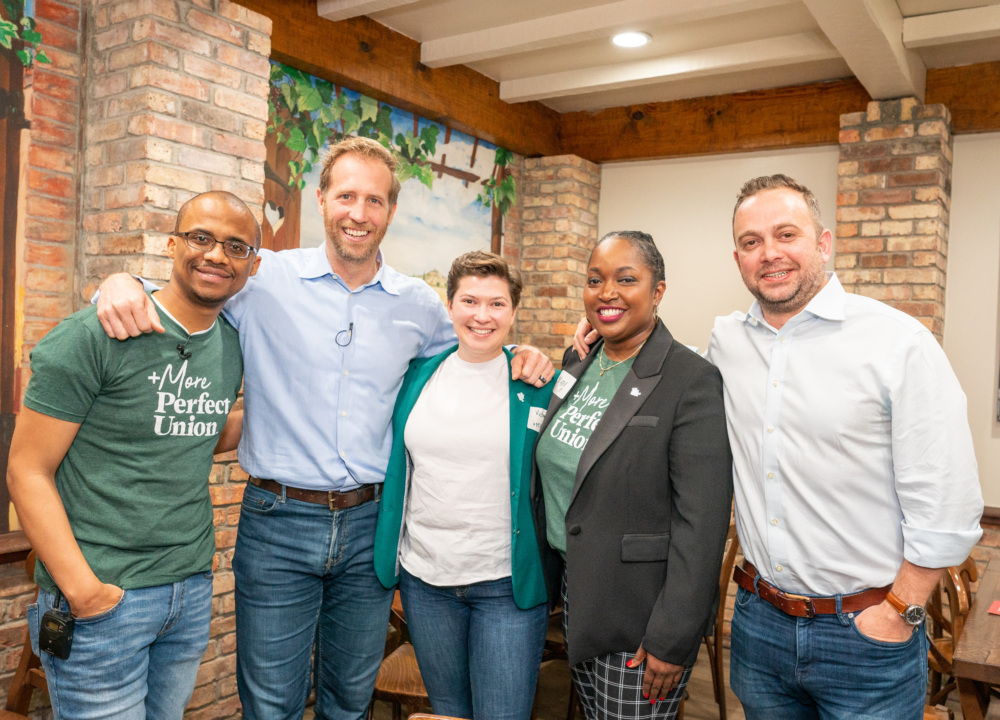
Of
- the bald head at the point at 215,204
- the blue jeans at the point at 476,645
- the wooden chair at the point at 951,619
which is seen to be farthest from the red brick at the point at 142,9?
the wooden chair at the point at 951,619

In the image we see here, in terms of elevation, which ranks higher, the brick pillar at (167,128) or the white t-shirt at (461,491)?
the brick pillar at (167,128)

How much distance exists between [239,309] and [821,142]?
370 cm

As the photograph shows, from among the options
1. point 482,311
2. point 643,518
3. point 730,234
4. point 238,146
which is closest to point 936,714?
point 643,518

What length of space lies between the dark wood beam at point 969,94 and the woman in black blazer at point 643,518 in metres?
3.18

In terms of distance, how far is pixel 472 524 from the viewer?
192 centimetres

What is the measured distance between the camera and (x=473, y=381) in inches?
79.7

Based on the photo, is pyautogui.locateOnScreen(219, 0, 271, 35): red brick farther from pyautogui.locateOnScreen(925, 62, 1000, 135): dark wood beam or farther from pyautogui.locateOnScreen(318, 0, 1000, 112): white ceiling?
pyautogui.locateOnScreen(925, 62, 1000, 135): dark wood beam

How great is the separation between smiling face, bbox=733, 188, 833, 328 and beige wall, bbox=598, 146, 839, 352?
307 centimetres

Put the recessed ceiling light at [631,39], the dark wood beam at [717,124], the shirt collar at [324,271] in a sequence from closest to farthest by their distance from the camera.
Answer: the shirt collar at [324,271]
the recessed ceiling light at [631,39]
the dark wood beam at [717,124]

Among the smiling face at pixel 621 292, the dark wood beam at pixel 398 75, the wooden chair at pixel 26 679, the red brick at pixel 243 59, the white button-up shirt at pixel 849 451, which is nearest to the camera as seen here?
the white button-up shirt at pixel 849 451

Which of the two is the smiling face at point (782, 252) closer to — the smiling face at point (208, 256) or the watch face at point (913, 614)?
the watch face at point (913, 614)

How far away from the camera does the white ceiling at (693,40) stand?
3.37 metres

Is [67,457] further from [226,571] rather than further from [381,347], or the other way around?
[226,571]

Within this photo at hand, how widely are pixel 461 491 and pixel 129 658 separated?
Answer: 2.60 ft
